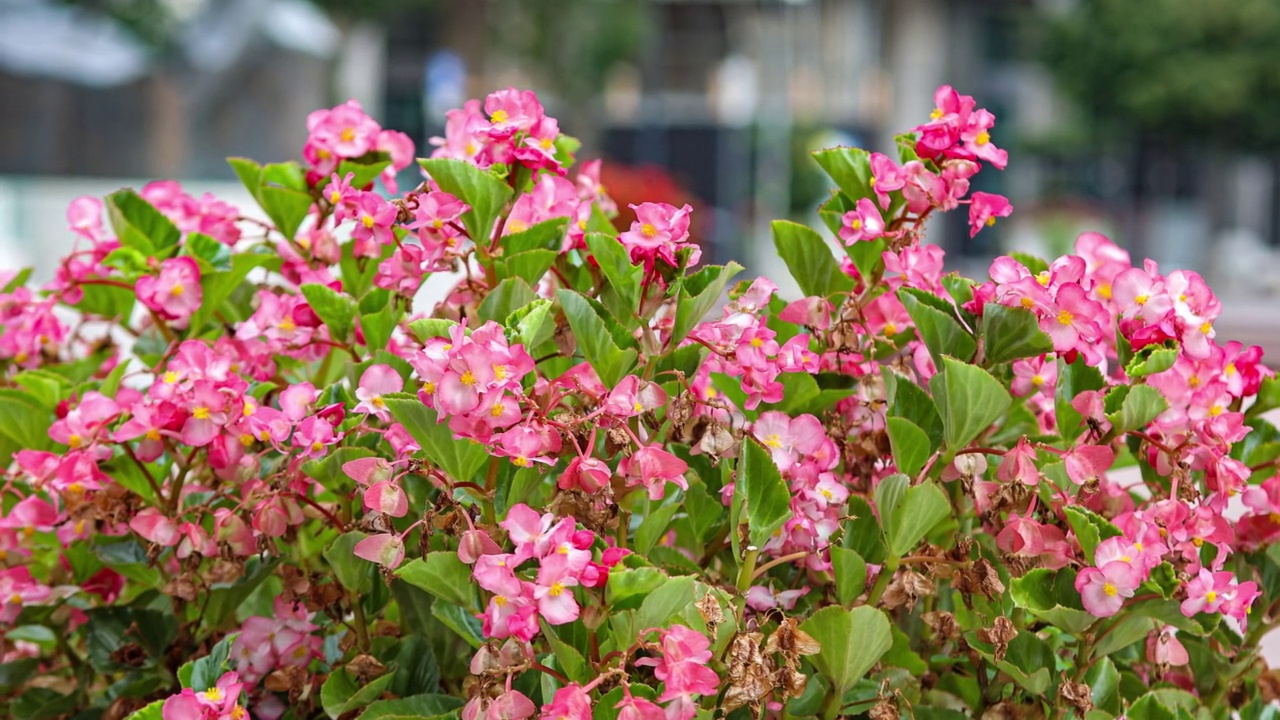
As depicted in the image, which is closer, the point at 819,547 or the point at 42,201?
the point at 819,547

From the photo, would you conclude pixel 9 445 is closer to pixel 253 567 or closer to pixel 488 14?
pixel 253 567

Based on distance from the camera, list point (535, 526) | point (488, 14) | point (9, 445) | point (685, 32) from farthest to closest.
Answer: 1. point (685, 32)
2. point (488, 14)
3. point (9, 445)
4. point (535, 526)

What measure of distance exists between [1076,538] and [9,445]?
0.64m

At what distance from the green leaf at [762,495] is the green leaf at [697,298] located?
7 centimetres

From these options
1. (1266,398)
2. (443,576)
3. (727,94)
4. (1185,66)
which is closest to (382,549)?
(443,576)

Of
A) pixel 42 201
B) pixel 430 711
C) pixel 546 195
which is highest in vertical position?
pixel 546 195

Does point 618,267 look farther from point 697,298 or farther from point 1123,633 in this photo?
point 1123,633

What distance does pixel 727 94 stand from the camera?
18391 mm

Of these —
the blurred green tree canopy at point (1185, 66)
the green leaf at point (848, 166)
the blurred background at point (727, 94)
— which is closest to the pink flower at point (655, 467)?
the green leaf at point (848, 166)

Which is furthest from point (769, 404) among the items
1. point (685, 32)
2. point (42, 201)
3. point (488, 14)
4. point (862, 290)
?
point (685, 32)

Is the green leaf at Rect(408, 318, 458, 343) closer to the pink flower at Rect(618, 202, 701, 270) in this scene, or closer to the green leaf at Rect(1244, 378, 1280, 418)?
the pink flower at Rect(618, 202, 701, 270)

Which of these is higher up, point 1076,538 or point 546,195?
point 546,195

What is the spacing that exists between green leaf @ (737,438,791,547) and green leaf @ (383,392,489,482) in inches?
4.7

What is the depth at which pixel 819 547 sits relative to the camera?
2.16ft
